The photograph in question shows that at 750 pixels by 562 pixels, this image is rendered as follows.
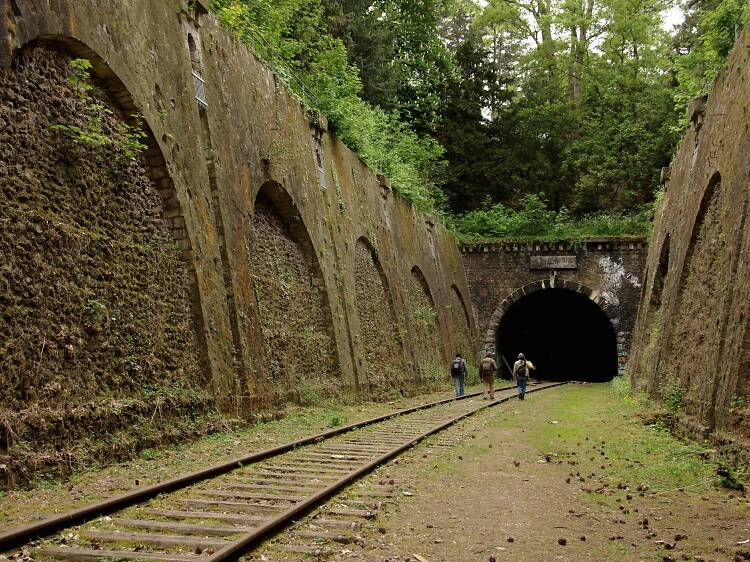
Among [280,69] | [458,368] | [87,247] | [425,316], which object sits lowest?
[458,368]

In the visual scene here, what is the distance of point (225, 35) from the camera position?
1371cm

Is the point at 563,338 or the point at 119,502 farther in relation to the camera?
the point at 563,338

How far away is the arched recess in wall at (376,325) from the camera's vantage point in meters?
19.1

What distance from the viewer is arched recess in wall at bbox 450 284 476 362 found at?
30.1 meters

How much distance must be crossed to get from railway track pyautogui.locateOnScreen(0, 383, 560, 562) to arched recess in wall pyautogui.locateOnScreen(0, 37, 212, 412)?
178cm

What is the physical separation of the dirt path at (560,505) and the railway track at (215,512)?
0.52 metres

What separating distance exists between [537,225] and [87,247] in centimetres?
2910

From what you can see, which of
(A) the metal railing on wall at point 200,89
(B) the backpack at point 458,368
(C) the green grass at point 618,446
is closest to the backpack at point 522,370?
(B) the backpack at point 458,368

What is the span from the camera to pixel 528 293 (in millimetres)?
33156

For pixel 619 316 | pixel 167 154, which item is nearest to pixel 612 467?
pixel 167 154

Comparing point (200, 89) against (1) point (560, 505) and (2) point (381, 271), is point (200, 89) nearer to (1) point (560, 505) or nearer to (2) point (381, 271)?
(1) point (560, 505)

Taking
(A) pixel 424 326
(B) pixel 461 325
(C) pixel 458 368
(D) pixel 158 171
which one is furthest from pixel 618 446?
(B) pixel 461 325

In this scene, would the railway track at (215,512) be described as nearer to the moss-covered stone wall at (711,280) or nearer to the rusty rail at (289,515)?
the rusty rail at (289,515)

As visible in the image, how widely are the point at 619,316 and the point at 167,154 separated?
2570cm
